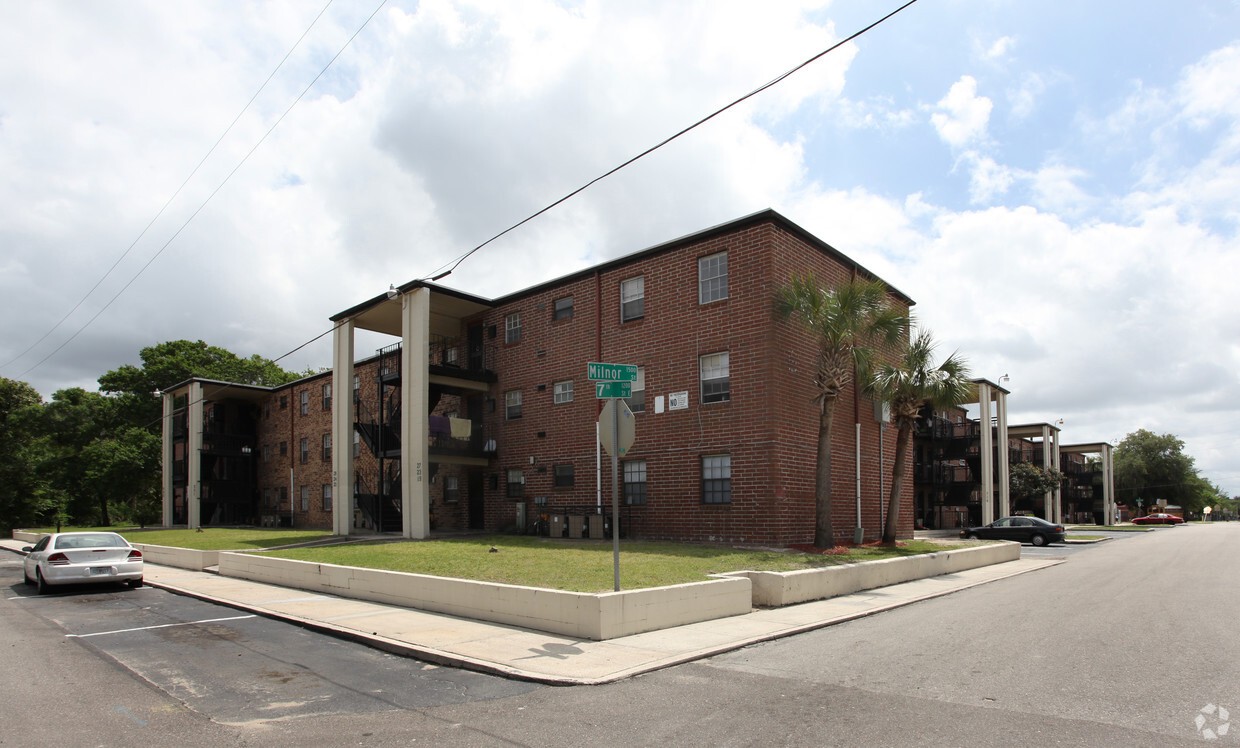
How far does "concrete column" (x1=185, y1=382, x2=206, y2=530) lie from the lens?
39719 mm

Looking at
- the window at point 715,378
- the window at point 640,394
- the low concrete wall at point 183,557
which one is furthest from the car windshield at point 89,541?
the window at point 715,378

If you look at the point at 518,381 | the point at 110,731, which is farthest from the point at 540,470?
the point at 110,731

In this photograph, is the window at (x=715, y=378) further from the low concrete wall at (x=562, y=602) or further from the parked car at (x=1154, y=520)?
the parked car at (x=1154, y=520)

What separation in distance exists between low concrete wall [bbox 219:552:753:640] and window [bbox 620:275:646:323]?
12.2 m

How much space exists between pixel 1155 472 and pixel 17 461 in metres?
113

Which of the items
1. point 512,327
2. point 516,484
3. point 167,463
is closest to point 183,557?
point 516,484

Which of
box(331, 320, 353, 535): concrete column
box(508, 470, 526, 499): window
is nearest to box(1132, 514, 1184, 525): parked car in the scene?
box(508, 470, 526, 499): window

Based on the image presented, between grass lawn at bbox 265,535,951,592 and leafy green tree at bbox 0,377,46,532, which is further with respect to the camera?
leafy green tree at bbox 0,377,46,532

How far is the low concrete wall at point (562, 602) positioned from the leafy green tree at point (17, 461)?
40.3 meters

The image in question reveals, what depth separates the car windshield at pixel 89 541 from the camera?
51.2 ft

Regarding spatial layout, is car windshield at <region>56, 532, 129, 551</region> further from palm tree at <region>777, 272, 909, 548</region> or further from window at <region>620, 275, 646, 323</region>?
palm tree at <region>777, 272, 909, 548</region>

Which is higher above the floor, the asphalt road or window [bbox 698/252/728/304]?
window [bbox 698/252/728/304]

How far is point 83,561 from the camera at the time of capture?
15289 millimetres

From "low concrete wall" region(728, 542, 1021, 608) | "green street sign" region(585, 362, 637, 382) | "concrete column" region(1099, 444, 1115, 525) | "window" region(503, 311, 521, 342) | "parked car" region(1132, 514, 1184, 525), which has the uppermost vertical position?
"window" region(503, 311, 521, 342)
